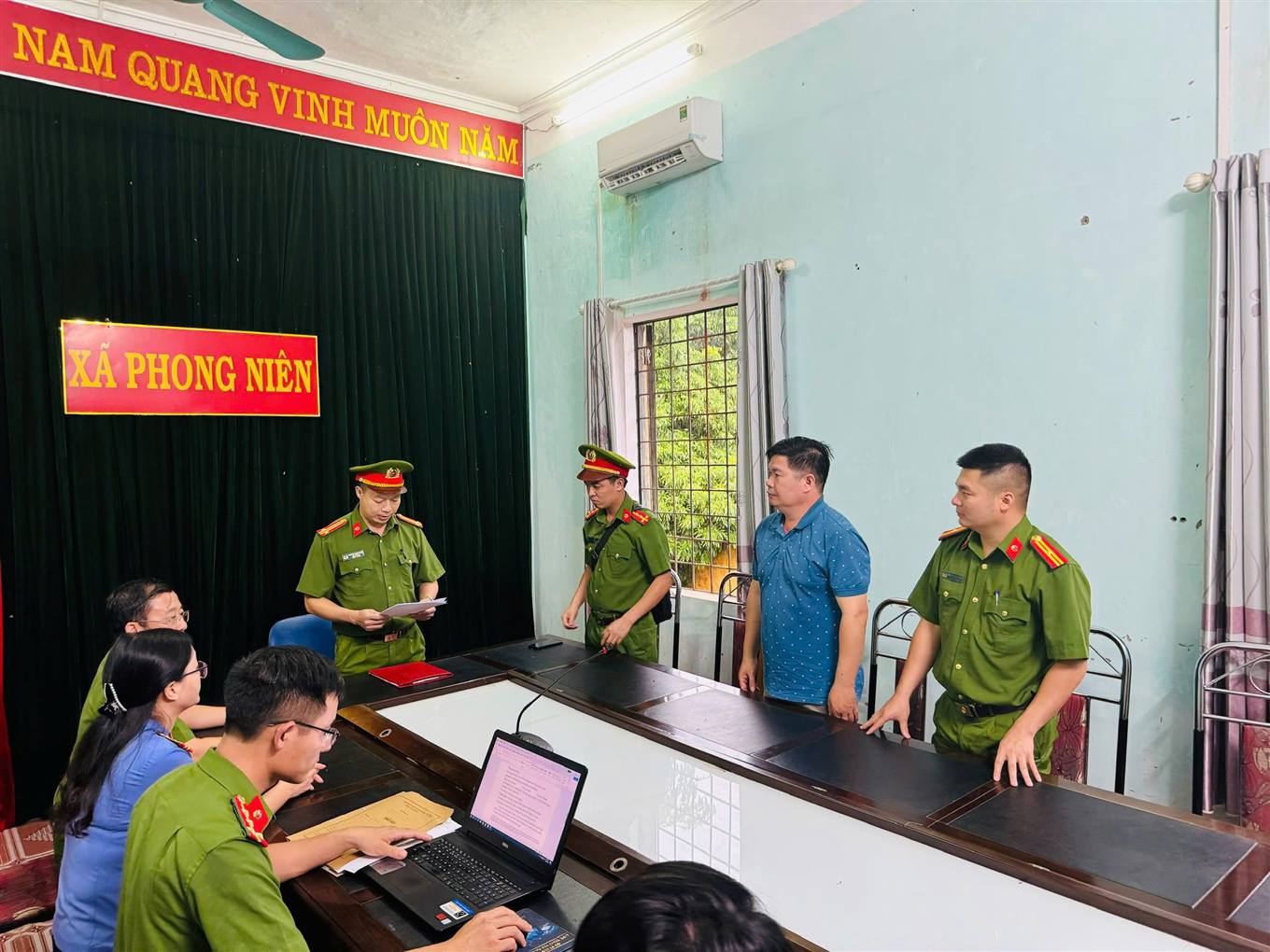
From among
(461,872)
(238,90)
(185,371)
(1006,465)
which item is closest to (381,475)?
(185,371)

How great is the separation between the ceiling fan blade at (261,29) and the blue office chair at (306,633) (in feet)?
6.54

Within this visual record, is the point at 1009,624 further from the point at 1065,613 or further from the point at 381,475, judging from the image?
the point at 381,475

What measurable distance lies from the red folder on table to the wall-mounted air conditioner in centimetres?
262

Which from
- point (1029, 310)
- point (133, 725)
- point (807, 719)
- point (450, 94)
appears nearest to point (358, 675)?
point (133, 725)

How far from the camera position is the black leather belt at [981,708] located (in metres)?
1.97

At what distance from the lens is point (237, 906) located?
1172 mm

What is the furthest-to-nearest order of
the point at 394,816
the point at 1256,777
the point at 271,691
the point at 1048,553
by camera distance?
the point at 1256,777, the point at 1048,553, the point at 394,816, the point at 271,691

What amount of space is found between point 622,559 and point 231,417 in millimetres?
2110

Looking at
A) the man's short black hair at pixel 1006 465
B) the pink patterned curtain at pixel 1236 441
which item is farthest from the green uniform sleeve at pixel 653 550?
the pink patterned curtain at pixel 1236 441

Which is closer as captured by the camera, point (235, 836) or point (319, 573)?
point (235, 836)

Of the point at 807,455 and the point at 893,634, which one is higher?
the point at 807,455

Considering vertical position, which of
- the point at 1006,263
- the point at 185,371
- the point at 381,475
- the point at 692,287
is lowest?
the point at 381,475

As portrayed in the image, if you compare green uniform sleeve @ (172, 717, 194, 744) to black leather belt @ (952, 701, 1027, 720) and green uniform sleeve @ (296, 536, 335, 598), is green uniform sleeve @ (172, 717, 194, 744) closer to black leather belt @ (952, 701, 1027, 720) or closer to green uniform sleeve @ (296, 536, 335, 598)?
green uniform sleeve @ (296, 536, 335, 598)

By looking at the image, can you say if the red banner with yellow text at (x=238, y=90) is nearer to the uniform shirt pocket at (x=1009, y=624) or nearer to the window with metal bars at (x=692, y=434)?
the window with metal bars at (x=692, y=434)
